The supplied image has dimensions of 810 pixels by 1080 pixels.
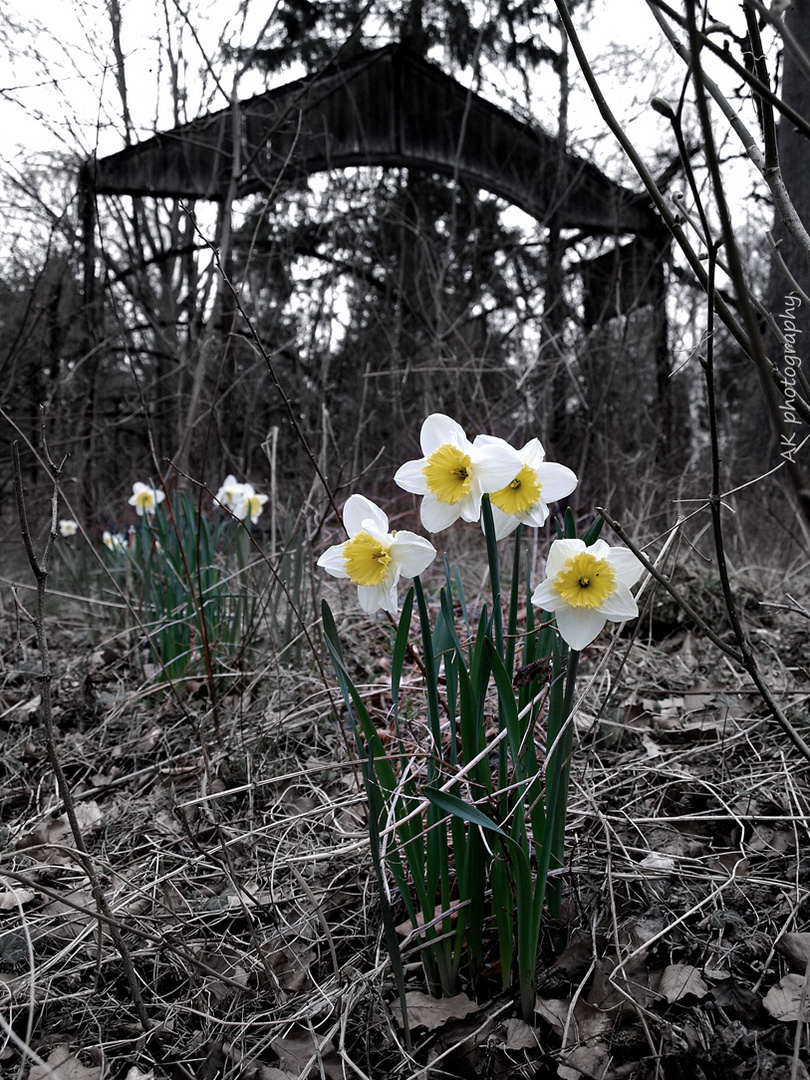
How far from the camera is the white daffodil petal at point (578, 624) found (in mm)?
1060

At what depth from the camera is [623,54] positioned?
584cm

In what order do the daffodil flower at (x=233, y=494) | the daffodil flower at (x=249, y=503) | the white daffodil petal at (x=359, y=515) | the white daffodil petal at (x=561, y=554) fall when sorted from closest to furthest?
1. the white daffodil petal at (x=561, y=554)
2. the white daffodil petal at (x=359, y=515)
3. the daffodil flower at (x=249, y=503)
4. the daffodil flower at (x=233, y=494)

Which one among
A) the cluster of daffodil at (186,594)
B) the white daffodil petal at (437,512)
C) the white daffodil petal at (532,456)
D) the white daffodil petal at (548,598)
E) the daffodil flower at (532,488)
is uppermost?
the white daffodil petal at (532,456)

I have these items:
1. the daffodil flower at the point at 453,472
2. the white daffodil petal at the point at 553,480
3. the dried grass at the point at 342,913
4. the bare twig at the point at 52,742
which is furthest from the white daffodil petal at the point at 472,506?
the bare twig at the point at 52,742

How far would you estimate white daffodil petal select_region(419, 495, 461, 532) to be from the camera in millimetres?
1118

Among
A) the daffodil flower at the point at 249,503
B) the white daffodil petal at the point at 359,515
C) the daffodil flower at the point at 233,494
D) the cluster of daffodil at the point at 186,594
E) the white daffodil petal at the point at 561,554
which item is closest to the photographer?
the white daffodil petal at the point at 561,554

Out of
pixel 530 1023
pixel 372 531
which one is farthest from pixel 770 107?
pixel 530 1023

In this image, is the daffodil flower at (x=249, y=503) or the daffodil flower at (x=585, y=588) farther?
the daffodil flower at (x=249, y=503)

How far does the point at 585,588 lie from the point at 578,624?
0.18 feet

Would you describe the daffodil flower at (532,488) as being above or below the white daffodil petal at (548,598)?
above

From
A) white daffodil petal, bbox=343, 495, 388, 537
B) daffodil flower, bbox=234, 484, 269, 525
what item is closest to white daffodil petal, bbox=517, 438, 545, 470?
white daffodil petal, bbox=343, 495, 388, 537

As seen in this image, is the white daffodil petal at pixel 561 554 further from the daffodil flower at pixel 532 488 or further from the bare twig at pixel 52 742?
the bare twig at pixel 52 742

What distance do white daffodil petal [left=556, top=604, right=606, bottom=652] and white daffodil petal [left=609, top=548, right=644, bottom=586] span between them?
67 mm

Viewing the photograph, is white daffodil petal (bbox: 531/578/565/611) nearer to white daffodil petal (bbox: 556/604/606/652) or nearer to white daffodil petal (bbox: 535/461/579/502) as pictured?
white daffodil petal (bbox: 556/604/606/652)
